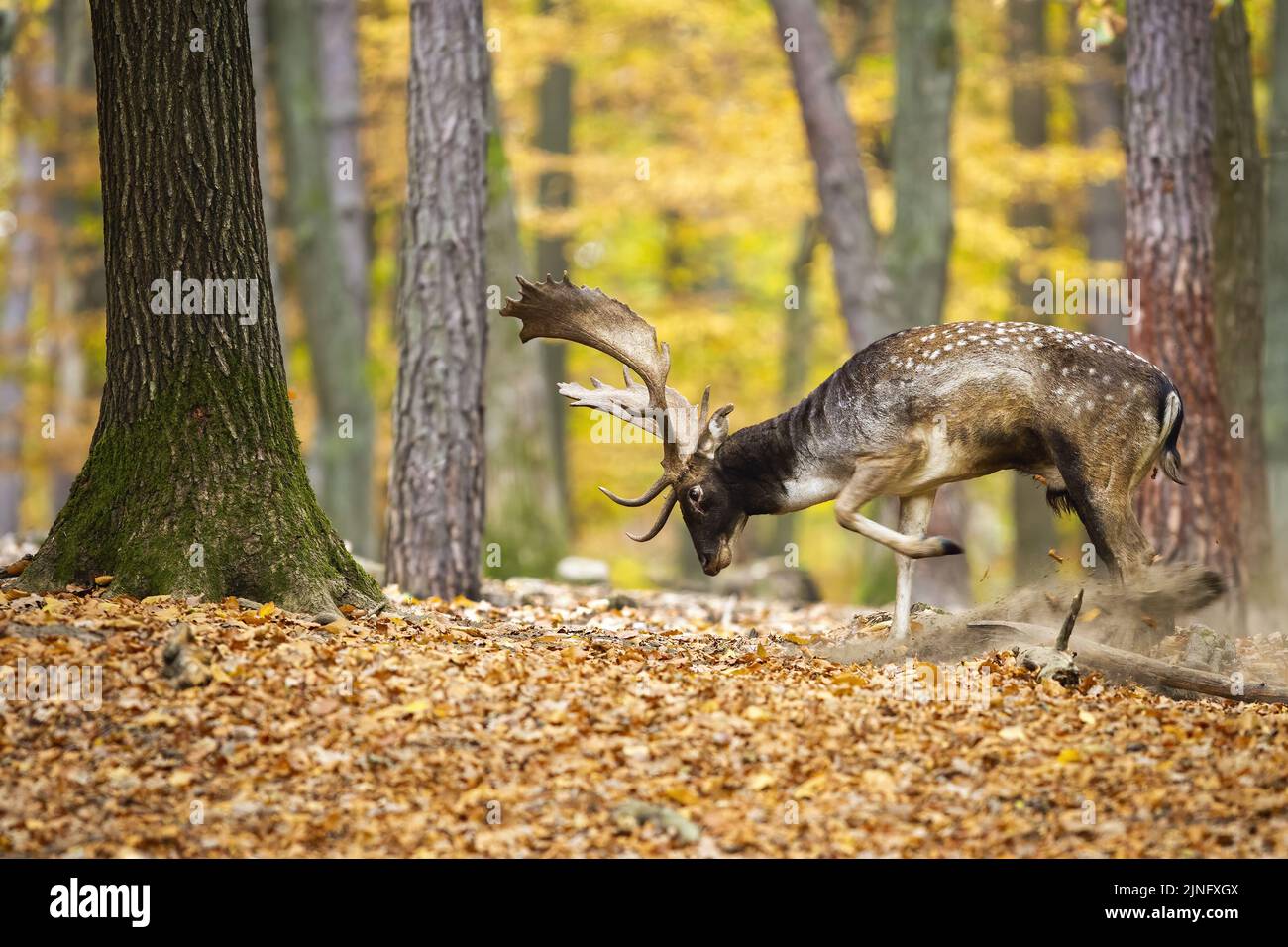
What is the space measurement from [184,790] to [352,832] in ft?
2.42

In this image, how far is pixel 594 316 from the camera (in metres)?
9.18

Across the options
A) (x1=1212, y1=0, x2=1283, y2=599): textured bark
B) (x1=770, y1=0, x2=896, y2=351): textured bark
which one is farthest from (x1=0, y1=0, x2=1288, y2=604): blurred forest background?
(x1=1212, y1=0, x2=1283, y2=599): textured bark

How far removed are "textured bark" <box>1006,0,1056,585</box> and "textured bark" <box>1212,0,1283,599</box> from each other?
6.89 metres

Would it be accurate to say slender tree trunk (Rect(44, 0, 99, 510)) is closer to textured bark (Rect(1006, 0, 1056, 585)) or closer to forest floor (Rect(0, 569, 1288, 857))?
textured bark (Rect(1006, 0, 1056, 585))

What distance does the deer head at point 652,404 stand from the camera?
910cm

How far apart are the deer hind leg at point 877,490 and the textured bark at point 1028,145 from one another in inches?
469

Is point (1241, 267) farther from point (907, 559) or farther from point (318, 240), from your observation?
point (318, 240)

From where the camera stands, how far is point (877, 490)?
863cm

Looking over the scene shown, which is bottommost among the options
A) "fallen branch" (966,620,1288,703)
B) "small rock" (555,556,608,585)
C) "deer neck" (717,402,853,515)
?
"fallen branch" (966,620,1288,703)

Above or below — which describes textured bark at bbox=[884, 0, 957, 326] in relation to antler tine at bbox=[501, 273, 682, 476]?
above

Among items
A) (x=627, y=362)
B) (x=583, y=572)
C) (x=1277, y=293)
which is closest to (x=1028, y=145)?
(x=1277, y=293)

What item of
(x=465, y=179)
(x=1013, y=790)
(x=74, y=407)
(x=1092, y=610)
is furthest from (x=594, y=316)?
(x=74, y=407)

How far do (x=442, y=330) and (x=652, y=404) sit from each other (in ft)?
7.38

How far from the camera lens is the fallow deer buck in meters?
8.24
